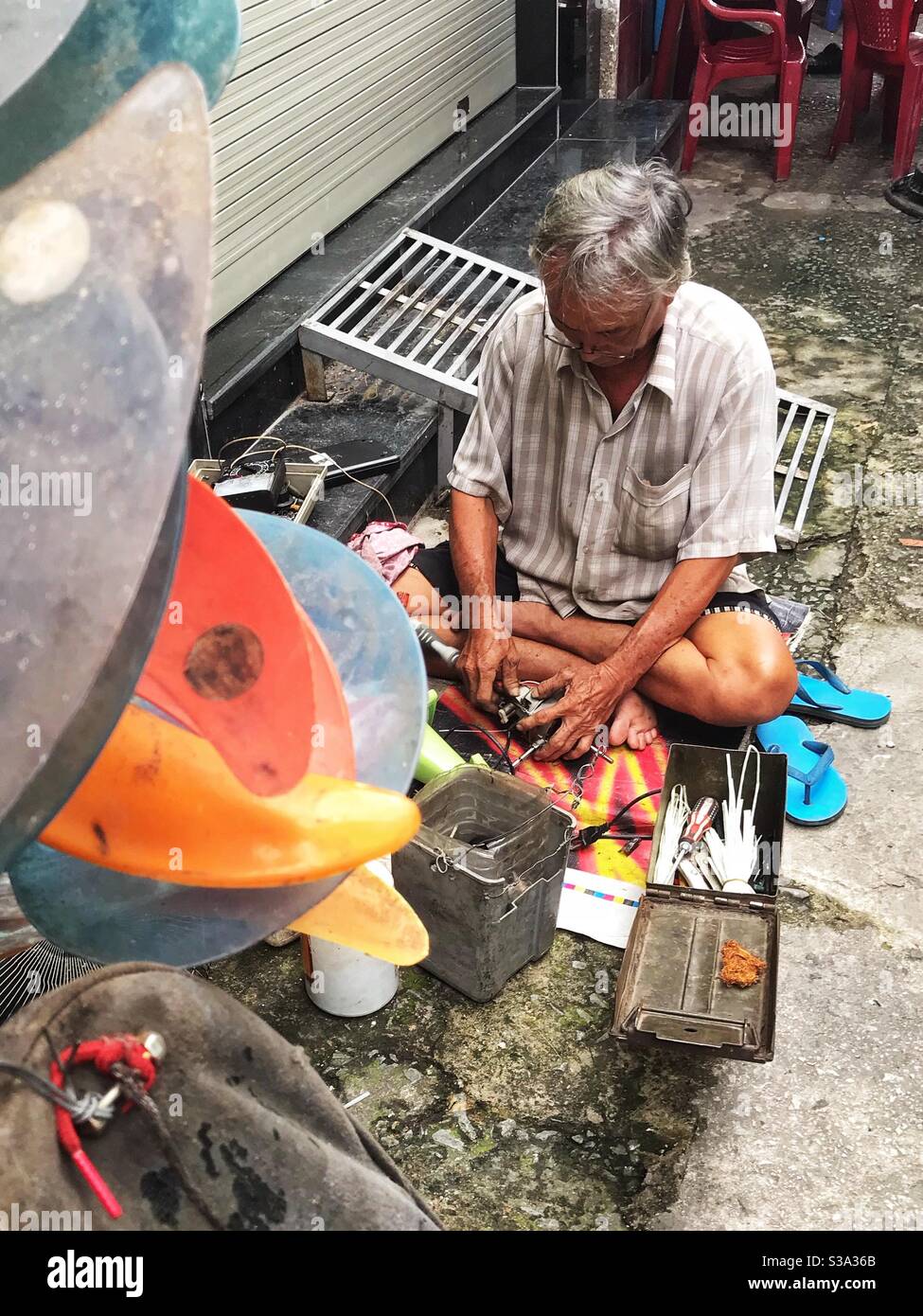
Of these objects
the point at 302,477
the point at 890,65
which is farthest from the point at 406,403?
the point at 890,65

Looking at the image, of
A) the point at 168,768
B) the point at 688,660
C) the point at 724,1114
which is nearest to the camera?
the point at 168,768

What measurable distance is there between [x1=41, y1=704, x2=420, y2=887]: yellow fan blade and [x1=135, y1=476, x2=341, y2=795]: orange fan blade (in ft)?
0.06

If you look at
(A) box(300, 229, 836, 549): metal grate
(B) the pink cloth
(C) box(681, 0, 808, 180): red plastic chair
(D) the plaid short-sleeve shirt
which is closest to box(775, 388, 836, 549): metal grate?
(A) box(300, 229, 836, 549): metal grate

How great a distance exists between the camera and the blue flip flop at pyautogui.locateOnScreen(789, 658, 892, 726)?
3.15 meters

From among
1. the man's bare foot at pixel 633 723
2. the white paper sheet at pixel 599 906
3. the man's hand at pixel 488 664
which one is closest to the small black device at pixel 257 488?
the man's hand at pixel 488 664

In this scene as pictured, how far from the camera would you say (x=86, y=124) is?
924 mm

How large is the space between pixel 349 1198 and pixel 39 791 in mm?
675

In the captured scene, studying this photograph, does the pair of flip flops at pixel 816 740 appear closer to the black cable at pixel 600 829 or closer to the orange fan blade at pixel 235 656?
the black cable at pixel 600 829

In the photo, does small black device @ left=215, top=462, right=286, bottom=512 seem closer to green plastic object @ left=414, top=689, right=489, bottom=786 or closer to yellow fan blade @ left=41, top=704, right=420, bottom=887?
green plastic object @ left=414, top=689, right=489, bottom=786

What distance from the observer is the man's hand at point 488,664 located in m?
2.97

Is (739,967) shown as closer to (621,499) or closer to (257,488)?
(621,499)

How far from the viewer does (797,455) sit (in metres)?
4.29

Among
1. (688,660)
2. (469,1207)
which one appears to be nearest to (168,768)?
(469,1207)
